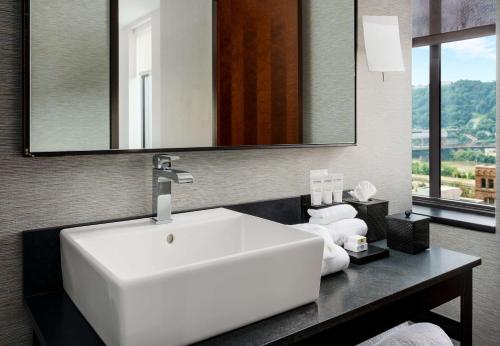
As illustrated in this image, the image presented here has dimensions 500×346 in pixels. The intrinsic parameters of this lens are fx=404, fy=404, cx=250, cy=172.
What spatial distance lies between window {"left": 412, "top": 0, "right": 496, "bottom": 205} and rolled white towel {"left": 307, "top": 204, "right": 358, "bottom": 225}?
1021 mm

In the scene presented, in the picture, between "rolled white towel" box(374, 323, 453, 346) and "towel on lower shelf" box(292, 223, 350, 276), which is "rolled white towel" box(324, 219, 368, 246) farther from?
"rolled white towel" box(374, 323, 453, 346)

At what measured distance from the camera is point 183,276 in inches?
31.2

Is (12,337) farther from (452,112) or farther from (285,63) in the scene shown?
(452,112)

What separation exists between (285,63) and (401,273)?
86 cm

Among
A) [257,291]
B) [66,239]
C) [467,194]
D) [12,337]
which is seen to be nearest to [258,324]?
[257,291]

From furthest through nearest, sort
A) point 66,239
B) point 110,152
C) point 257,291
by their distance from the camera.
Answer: point 110,152 → point 66,239 → point 257,291

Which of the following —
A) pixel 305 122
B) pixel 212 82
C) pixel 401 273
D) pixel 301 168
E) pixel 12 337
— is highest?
pixel 212 82

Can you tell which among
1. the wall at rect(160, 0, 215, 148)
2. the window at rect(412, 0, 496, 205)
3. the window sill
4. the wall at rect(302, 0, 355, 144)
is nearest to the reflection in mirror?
the wall at rect(160, 0, 215, 148)

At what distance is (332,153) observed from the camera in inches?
69.6

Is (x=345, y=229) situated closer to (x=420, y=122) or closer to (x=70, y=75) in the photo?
(x=70, y=75)

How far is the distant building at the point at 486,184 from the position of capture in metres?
2.10

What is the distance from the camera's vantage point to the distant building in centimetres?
210

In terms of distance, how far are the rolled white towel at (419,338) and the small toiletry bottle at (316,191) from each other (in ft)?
1.80

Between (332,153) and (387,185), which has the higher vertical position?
(332,153)
